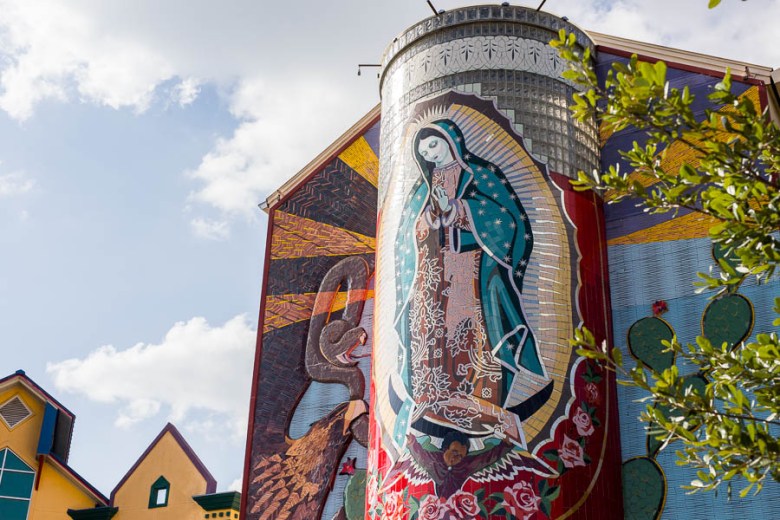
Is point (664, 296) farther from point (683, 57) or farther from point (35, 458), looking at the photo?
point (35, 458)

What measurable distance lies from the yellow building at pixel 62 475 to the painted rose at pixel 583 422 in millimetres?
7970

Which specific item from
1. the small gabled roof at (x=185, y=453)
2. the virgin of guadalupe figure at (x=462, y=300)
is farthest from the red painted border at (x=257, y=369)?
the virgin of guadalupe figure at (x=462, y=300)

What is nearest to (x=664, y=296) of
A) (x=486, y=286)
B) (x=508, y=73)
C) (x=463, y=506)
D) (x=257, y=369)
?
(x=486, y=286)

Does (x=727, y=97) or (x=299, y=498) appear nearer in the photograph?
(x=727, y=97)

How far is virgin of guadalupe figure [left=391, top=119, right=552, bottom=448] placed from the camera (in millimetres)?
12062

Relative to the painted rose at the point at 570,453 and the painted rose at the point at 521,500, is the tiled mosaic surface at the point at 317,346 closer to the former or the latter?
the painted rose at the point at 521,500

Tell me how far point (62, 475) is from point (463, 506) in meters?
10.6

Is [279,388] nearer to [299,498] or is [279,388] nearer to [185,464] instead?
[299,498]

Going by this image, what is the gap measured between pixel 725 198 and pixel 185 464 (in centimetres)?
1417

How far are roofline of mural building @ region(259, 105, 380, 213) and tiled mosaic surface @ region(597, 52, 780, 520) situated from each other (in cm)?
432

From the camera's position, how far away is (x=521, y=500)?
38.0ft

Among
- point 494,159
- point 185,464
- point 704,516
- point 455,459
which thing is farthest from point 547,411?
point 185,464

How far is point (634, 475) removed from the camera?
1250 cm

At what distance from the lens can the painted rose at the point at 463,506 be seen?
37.7 feet
